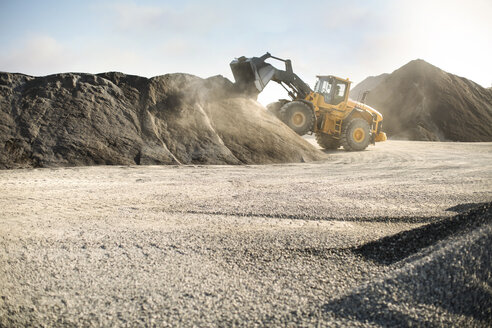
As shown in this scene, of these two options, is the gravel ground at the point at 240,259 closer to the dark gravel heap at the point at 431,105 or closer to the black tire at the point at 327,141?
the black tire at the point at 327,141

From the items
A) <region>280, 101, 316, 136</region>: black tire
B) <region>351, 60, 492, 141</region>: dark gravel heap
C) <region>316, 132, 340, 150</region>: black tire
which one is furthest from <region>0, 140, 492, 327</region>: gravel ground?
<region>351, 60, 492, 141</region>: dark gravel heap

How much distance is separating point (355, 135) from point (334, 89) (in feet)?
5.93

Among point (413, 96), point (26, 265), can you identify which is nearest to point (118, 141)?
point (26, 265)

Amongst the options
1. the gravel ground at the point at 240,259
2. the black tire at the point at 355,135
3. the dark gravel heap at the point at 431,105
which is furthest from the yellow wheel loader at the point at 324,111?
the dark gravel heap at the point at 431,105

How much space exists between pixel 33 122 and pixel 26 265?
18.3 ft

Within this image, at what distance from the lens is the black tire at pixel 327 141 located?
12.3m

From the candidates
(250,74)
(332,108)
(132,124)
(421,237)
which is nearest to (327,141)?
(332,108)

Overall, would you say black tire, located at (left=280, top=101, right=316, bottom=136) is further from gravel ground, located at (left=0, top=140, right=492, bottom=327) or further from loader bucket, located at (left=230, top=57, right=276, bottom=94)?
gravel ground, located at (left=0, top=140, right=492, bottom=327)

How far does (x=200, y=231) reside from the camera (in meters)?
2.68

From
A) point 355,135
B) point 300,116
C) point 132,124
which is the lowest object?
point 132,124

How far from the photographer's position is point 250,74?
9992 mm

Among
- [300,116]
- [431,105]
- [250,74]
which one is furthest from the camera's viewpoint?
[431,105]

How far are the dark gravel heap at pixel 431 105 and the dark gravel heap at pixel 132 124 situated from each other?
62.4 ft

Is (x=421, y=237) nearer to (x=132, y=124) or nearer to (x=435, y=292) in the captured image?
(x=435, y=292)
